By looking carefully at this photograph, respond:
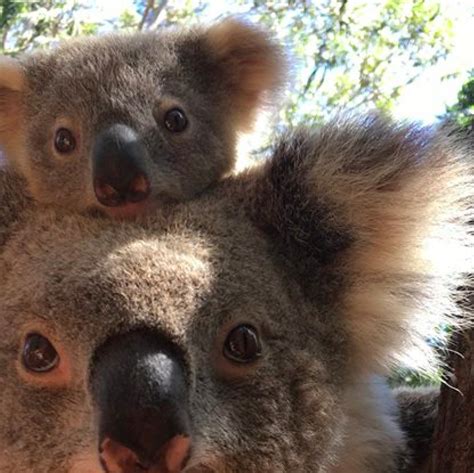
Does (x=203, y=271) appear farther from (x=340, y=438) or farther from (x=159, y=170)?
(x=159, y=170)

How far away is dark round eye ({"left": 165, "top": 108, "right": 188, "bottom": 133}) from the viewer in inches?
103

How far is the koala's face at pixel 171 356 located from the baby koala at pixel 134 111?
322mm

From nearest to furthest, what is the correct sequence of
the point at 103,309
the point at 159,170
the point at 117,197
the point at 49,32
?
1. the point at 103,309
2. the point at 117,197
3. the point at 159,170
4. the point at 49,32

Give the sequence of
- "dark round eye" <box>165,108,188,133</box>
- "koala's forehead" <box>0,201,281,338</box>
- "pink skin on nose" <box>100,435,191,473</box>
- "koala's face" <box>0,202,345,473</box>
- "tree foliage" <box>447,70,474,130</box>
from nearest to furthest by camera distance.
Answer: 1. "pink skin on nose" <box>100,435,191,473</box>
2. "koala's face" <box>0,202,345,473</box>
3. "koala's forehead" <box>0,201,281,338</box>
4. "tree foliage" <box>447,70,474,130</box>
5. "dark round eye" <box>165,108,188,133</box>

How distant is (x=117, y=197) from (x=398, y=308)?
762 mm

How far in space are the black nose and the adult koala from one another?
101mm

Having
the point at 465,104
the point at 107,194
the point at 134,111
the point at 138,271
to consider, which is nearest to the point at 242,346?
the point at 138,271

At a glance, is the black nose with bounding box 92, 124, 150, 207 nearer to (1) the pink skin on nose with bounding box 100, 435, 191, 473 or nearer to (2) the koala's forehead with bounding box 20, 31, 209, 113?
(2) the koala's forehead with bounding box 20, 31, 209, 113

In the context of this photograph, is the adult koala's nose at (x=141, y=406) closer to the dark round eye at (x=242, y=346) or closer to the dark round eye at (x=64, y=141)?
the dark round eye at (x=242, y=346)

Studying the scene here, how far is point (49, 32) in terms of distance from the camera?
22.7 feet

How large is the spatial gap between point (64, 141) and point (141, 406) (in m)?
1.43

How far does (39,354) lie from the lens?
5.43 ft

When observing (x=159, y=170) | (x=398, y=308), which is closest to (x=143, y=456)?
(x=398, y=308)

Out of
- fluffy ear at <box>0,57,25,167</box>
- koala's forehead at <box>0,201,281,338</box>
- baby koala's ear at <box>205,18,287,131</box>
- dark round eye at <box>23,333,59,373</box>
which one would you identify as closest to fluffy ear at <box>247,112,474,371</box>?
koala's forehead at <box>0,201,281,338</box>
